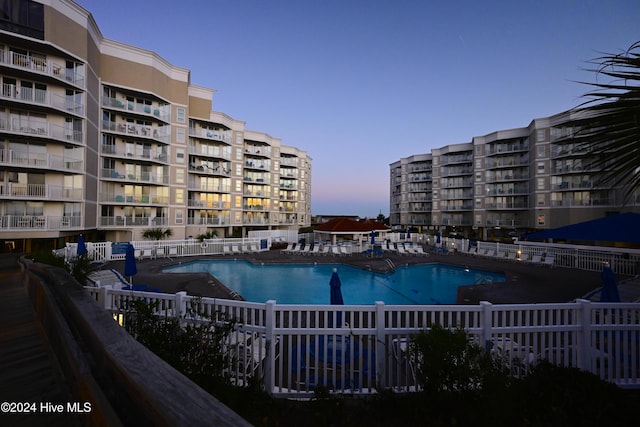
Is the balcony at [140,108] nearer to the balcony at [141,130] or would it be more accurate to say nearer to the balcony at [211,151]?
the balcony at [141,130]

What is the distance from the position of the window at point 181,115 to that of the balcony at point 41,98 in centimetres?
912

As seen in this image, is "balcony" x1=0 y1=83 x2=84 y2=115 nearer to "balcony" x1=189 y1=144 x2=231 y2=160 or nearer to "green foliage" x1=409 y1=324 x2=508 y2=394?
"balcony" x1=189 y1=144 x2=231 y2=160

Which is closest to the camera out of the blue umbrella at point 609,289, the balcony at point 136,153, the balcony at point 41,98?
the blue umbrella at point 609,289

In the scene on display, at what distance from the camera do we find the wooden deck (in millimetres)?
2201

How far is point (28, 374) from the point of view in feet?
9.64

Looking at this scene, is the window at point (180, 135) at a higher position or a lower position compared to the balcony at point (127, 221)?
higher

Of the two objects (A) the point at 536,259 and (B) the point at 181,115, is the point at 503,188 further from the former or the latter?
(B) the point at 181,115

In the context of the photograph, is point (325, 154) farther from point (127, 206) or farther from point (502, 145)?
point (127, 206)

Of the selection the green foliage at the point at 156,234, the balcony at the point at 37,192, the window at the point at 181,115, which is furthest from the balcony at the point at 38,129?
the window at the point at 181,115

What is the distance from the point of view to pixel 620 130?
2496mm

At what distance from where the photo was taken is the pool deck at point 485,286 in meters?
11.8

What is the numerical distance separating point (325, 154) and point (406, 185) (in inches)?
1072

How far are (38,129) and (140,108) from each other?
9093 mm

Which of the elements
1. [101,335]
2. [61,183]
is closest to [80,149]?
[61,183]
